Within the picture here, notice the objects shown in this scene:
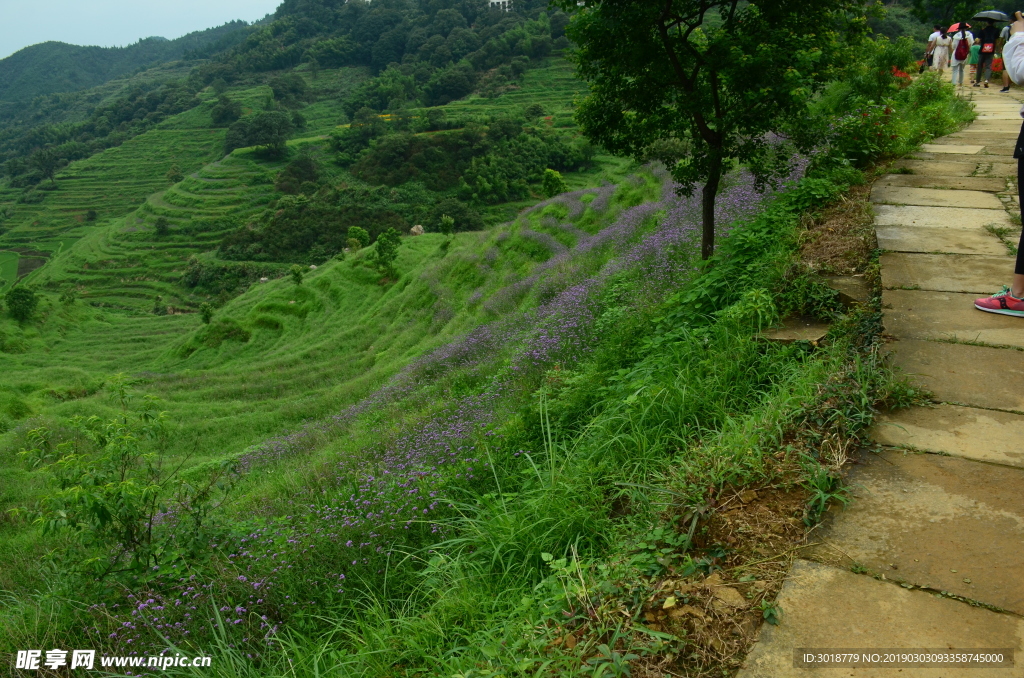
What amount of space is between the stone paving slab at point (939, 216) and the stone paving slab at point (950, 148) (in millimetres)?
2855

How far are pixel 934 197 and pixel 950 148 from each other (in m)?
2.99

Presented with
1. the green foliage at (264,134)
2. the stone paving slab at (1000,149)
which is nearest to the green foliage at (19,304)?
the stone paving slab at (1000,149)

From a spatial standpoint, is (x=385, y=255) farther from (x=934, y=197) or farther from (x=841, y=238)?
(x=841, y=238)

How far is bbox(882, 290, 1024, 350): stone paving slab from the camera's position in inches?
129

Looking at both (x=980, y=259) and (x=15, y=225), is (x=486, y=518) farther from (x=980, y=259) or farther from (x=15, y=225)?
(x=15, y=225)

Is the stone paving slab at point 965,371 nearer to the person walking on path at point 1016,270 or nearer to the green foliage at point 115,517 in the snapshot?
the person walking on path at point 1016,270

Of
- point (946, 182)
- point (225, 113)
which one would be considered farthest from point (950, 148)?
point (225, 113)

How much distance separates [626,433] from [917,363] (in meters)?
1.46

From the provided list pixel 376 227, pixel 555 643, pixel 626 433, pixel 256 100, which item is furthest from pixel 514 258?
pixel 256 100

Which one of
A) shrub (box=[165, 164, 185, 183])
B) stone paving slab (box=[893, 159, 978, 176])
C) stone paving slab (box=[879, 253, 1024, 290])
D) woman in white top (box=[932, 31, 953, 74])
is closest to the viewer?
stone paving slab (box=[879, 253, 1024, 290])

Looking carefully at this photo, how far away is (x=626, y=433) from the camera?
329cm

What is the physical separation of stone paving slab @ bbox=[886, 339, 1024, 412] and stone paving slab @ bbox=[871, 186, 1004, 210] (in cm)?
304

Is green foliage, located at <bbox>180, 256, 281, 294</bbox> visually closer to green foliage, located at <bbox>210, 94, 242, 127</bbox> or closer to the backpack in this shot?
the backpack

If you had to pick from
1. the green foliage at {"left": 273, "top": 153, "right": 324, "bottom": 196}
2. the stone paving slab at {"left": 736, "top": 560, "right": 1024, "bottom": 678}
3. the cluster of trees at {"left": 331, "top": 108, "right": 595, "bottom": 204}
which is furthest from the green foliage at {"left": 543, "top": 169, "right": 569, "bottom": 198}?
the green foliage at {"left": 273, "top": 153, "right": 324, "bottom": 196}
